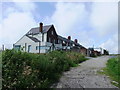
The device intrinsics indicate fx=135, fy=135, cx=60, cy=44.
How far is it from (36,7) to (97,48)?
28189 mm

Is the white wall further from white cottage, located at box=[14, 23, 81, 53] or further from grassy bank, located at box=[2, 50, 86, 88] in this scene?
grassy bank, located at box=[2, 50, 86, 88]

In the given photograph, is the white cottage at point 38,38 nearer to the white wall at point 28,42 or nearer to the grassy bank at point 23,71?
the white wall at point 28,42

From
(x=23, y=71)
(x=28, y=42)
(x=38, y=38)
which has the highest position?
(x=38, y=38)

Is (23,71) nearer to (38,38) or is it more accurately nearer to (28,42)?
(28,42)

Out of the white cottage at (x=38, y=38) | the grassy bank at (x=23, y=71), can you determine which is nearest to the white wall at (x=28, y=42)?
the white cottage at (x=38, y=38)

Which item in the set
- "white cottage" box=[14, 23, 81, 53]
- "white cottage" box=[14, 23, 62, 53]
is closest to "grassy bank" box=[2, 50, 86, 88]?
"white cottage" box=[14, 23, 81, 53]

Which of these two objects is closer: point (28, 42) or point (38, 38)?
point (28, 42)

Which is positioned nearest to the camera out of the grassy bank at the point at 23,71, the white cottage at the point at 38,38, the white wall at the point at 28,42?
the grassy bank at the point at 23,71

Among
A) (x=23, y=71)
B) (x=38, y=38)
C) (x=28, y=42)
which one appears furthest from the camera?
(x=38, y=38)

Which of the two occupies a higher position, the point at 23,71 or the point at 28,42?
the point at 28,42

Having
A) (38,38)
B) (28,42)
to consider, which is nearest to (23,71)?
(28,42)

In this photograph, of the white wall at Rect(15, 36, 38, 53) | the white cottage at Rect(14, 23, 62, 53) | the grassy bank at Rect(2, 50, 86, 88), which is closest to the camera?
the grassy bank at Rect(2, 50, 86, 88)

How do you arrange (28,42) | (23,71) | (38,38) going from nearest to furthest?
(23,71) < (28,42) < (38,38)

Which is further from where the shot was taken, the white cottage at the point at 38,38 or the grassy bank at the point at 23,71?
the white cottage at the point at 38,38
